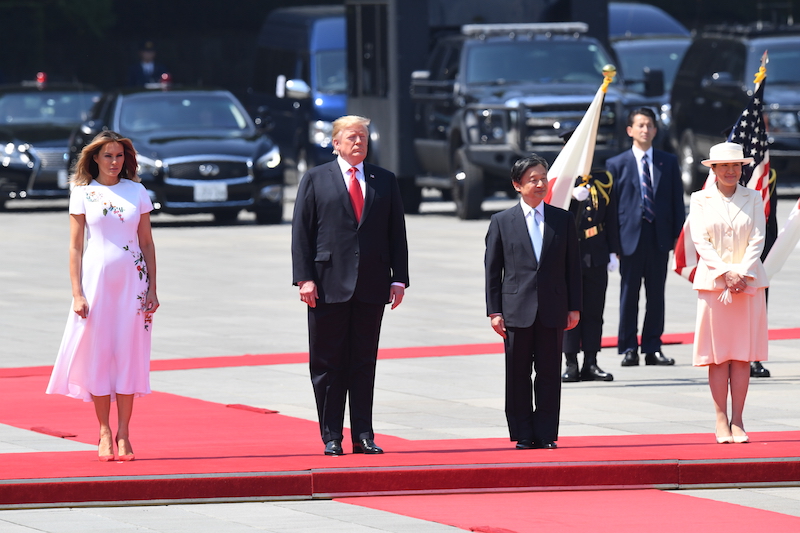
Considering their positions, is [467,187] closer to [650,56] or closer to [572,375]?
[650,56]

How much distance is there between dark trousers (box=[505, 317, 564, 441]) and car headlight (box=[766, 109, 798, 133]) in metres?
15.7

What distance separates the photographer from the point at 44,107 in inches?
1069

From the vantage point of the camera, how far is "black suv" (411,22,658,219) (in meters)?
22.0

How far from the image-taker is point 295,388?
1098 cm

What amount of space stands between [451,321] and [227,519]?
676 centimetres

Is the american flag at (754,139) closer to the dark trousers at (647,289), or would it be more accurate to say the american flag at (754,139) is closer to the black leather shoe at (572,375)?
the dark trousers at (647,289)

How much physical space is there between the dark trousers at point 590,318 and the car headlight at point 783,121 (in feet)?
42.1

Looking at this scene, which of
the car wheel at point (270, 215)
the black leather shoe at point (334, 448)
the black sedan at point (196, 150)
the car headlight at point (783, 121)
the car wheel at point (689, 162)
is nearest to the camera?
the black leather shoe at point (334, 448)

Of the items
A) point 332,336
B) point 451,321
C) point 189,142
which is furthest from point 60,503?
point 189,142

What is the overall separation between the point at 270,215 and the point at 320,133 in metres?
3.95

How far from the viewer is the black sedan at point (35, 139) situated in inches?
986

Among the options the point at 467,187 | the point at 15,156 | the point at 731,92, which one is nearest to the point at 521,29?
the point at 467,187

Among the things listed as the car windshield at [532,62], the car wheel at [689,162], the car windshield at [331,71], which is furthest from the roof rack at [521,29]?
the car windshield at [331,71]

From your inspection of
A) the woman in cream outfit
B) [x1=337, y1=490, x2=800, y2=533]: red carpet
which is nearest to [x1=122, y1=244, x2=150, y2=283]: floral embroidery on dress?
[x1=337, y1=490, x2=800, y2=533]: red carpet
